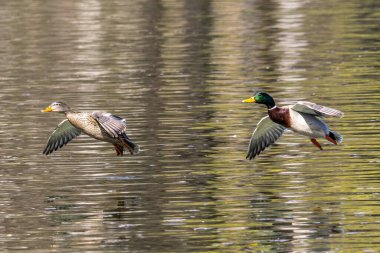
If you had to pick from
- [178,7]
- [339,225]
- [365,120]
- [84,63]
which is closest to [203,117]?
[365,120]

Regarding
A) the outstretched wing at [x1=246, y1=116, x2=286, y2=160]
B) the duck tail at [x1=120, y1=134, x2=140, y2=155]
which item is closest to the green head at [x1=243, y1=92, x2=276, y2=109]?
the outstretched wing at [x1=246, y1=116, x2=286, y2=160]

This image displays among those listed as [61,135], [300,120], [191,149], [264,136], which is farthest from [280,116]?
[61,135]

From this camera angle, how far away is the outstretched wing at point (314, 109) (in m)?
20.9

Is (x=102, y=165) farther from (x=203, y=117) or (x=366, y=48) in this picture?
(x=366, y=48)

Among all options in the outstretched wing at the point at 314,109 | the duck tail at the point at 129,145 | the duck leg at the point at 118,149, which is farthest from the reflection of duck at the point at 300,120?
the duck leg at the point at 118,149

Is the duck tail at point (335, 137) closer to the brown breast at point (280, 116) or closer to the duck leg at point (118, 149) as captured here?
the brown breast at point (280, 116)

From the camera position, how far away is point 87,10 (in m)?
69.6

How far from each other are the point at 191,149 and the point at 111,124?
10.2 feet

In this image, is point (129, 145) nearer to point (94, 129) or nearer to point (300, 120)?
point (94, 129)

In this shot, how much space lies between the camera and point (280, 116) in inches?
878

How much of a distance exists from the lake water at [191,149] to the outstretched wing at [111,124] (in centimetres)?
79

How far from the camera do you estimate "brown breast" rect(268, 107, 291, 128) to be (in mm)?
22297

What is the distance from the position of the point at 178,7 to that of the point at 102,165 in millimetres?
46419

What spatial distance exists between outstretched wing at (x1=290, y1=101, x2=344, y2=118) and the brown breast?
194 millimetres
